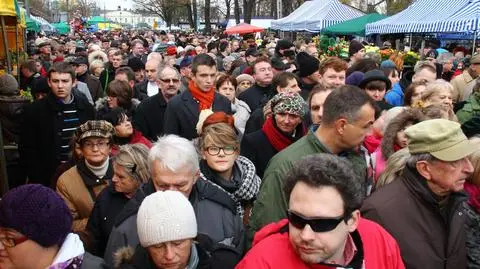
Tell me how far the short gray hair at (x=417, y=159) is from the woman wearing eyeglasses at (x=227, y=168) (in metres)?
1.07

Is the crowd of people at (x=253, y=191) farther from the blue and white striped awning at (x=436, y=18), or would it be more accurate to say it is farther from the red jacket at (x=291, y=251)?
the blue and white striped awning at (x=436, y=18)

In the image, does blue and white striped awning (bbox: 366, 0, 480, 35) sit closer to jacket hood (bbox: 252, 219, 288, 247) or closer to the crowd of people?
the crowd of people

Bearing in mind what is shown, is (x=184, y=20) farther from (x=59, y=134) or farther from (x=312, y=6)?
(x=59, y=134)

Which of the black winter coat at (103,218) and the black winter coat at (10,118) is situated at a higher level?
the black winter coat at (10,118)

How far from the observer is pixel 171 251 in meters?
2.39

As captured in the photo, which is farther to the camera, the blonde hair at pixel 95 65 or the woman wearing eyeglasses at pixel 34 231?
the blonde hair at pixel 95 65

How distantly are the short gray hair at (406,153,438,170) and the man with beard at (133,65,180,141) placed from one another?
360cm

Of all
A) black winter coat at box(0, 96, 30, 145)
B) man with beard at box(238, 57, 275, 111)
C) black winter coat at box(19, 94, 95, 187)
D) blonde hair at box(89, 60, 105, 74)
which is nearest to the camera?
black winter coat at box(19, 94, 95, 187)

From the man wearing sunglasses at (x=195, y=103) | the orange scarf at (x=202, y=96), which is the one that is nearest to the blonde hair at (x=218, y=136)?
the man wearing sunglasses at (x=195, y=103)

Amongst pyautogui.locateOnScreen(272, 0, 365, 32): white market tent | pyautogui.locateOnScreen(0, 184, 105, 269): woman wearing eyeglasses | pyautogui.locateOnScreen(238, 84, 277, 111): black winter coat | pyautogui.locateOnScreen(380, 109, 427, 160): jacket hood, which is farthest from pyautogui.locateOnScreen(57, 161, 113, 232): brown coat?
pyautogui.locateOnScreen(272, 0, 365, 32): white market tent

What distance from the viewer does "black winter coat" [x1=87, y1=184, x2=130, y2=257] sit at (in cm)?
336

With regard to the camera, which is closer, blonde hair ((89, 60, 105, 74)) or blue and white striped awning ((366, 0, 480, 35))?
blonde hair ((89, 60, 105, 74))

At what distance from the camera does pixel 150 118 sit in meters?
6.05

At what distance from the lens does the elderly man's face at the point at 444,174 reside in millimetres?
2734
